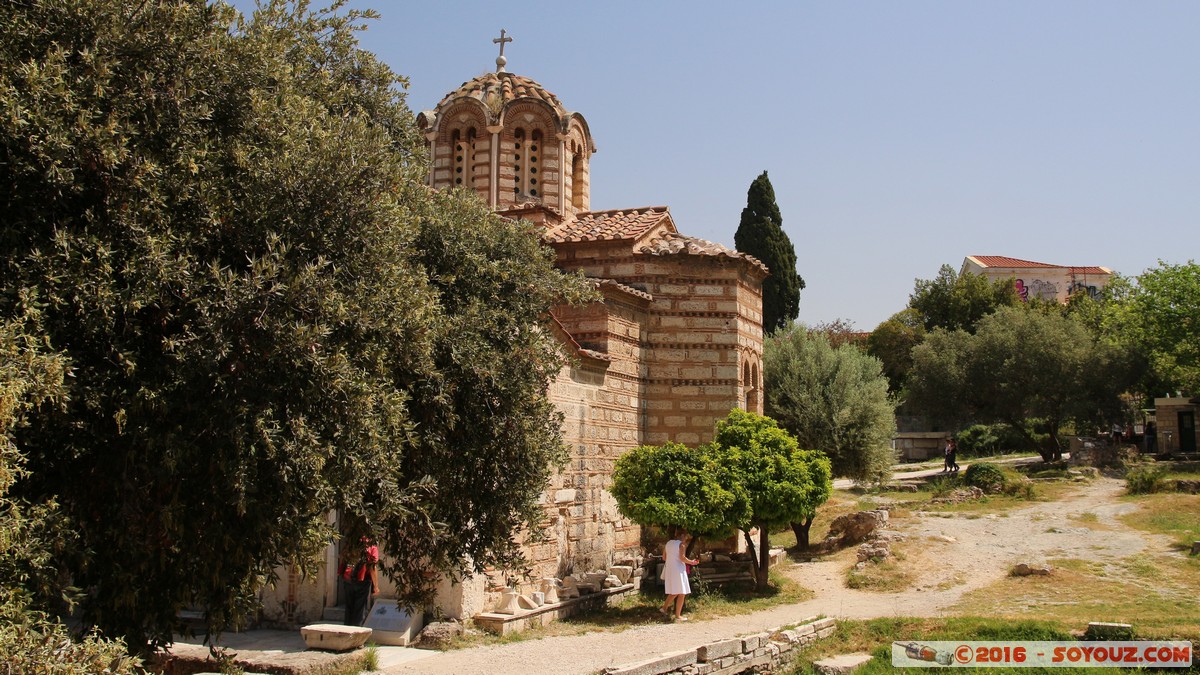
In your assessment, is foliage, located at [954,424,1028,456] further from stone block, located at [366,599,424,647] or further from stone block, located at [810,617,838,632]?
stone block, located at [366,599,424,647]

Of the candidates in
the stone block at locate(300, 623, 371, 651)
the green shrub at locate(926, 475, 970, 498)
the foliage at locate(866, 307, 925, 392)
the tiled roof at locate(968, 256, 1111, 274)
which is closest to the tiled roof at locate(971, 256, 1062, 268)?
the tiled roof at locate(968, 256, 1111, 274)

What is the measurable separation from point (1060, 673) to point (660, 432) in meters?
7.24

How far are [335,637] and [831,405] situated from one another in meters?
13.7

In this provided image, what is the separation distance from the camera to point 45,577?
516 centimetres

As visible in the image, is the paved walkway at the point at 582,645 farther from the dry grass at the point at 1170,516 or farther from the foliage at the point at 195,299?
the dry grass at the point at 1170,516

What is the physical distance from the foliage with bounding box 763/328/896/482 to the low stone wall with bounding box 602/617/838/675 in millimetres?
9564

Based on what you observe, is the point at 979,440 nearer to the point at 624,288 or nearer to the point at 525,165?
the point at 525,165

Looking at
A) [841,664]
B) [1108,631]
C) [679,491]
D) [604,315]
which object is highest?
[604,315]

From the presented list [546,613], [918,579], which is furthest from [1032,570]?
[546,613]

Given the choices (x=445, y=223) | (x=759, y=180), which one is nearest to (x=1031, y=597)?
(x=445, y=223)

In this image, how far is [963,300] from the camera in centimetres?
4653

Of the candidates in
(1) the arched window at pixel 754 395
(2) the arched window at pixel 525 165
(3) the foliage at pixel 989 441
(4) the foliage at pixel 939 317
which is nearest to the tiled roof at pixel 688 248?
(1) the arched window at pixel 754 395

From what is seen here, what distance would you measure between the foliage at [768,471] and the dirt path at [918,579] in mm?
1295

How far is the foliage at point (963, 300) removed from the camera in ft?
151
